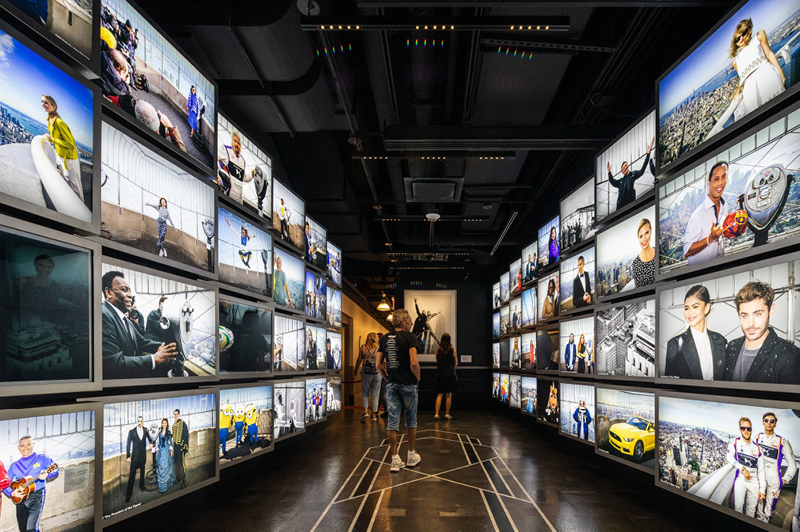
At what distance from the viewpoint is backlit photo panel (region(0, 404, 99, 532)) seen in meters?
2.08

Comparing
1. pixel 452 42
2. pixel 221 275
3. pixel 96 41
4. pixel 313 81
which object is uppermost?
pixel 452 42

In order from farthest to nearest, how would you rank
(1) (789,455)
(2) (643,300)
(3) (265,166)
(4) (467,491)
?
(3) (265,166)
(4) (467,491)
(2) (643,300)
(1) (789,455)

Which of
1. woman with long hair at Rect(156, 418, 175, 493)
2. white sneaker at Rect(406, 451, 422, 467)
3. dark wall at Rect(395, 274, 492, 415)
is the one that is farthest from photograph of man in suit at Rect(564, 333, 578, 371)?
dark wall at Rect(395, 274, 492, 415)

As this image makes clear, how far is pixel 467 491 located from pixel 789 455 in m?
2.74

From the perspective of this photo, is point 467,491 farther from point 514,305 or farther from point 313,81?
point 514,305

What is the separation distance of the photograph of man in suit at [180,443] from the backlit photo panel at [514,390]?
707 cm

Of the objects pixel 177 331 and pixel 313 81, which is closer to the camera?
pixel 177 331

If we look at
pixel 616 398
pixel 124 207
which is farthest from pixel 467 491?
pixel 124 207

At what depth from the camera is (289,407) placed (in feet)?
20.6

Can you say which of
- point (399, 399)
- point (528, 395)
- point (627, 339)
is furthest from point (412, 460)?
point (528, 395)

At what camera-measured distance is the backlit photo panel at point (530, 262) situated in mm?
8836

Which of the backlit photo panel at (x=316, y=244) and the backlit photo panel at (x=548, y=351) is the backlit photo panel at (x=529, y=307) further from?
the backlit photo panel at (x=316, y=244)

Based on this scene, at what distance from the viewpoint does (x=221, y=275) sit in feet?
14.5

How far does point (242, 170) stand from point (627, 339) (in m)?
4.01
